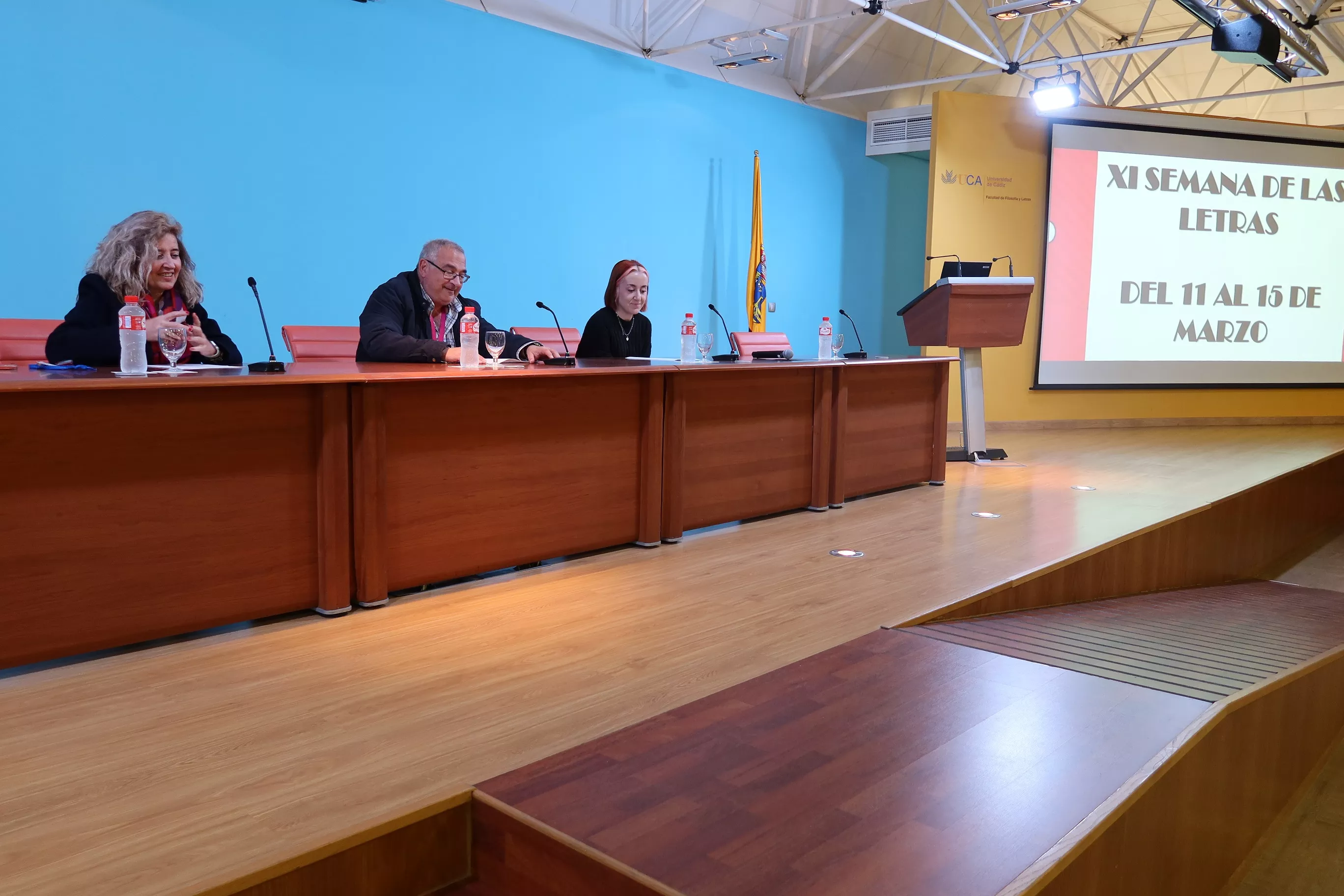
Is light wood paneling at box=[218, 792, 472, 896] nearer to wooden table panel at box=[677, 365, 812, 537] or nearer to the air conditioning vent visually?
wooden table panel at box=[677, 365, 812, 537]

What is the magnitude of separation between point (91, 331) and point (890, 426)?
10.5 feet

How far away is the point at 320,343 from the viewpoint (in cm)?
377

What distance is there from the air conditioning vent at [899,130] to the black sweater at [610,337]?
5591 mm

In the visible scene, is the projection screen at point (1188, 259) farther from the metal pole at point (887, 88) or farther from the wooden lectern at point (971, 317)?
the wooden lectern at point (971, 317)

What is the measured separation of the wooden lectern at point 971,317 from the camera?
16.3 ft

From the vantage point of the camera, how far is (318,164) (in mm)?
5211

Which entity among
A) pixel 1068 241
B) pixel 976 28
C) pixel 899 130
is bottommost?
pixel 1068 241

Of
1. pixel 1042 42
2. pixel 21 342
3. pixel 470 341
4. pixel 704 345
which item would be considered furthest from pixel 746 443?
pixel 1042 42

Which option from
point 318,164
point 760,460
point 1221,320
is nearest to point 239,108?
point 318,164

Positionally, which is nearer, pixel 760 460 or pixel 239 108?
pixel 760 460

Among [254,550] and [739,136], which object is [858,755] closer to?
[254,550]

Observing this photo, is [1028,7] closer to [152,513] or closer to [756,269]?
[756,269]

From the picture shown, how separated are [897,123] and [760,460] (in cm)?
621

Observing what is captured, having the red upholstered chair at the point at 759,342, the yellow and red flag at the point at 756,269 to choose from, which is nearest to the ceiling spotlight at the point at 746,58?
the yellow and red flag at the point at 756,269
